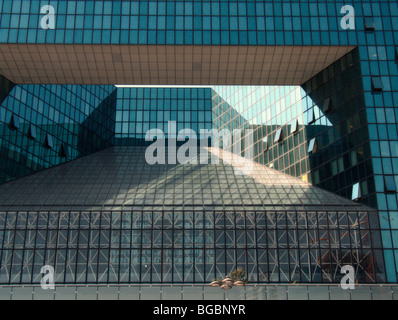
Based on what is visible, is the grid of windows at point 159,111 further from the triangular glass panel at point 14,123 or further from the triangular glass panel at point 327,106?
the triangular glass panel at point 327,106

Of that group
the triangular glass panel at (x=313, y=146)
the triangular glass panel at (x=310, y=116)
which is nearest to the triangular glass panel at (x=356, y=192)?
the triangular glass panel at (x=313, y=146)

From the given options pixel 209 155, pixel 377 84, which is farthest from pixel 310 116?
pixel 209 155

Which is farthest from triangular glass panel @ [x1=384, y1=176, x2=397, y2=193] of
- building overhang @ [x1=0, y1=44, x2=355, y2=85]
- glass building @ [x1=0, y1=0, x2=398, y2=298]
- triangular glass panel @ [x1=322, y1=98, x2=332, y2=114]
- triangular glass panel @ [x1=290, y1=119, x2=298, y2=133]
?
building overhang @ [x1=0, y1=44, x2=355, y2=85]

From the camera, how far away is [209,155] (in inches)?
3201

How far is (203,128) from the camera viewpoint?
3561 inches

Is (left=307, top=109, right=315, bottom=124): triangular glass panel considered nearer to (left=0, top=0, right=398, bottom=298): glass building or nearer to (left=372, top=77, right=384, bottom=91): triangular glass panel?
(left=0, top=0, right=398, bottom=298): glass building

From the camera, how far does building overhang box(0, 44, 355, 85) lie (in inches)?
2675

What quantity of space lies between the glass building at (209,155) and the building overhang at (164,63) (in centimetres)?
22

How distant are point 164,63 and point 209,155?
16223mm

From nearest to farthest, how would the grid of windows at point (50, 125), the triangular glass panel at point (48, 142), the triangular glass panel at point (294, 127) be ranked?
the grid of windows at point (50, 125), the triangular glass panel at point (294, 127), the triangular glass panel at point (48, 142)

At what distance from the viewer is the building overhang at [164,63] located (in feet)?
223

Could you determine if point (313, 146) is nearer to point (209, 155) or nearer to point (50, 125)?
point (209, 155)

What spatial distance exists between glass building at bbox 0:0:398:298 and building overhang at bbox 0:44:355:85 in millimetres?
222

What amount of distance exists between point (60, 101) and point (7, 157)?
526 inches
